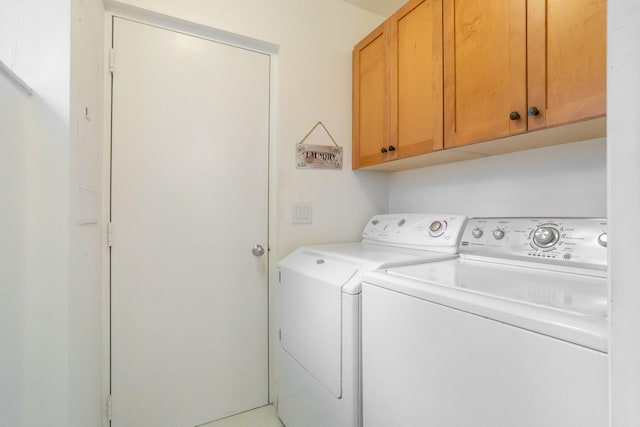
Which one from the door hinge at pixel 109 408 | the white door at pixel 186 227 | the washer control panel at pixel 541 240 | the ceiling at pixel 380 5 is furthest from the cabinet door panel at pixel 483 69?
the door hinge at pixel 109 408

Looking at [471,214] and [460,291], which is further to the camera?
[471,214]

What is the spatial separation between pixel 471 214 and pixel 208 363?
1665 mm

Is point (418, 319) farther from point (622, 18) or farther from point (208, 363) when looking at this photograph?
point (208, 363)

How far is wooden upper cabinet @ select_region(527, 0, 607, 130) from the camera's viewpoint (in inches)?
34.0

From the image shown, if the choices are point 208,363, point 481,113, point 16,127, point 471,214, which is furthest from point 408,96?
point 208,363

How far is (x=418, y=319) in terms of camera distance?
2.66ft

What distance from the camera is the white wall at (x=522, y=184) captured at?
118cm

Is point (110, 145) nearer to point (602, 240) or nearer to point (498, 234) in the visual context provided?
point (498, 234)

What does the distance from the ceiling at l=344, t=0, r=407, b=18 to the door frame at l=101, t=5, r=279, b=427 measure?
680 mm

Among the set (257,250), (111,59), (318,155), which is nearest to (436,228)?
(318,155)

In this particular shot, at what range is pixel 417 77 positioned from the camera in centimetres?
145

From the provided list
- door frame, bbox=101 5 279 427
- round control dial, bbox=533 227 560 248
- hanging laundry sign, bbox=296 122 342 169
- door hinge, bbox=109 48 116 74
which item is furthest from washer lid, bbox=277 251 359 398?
door hinge, bbox=109 48 116 74

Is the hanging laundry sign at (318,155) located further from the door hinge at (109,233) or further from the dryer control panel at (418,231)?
the door hinge at (109,233)

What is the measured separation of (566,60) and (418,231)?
2.87 ft
